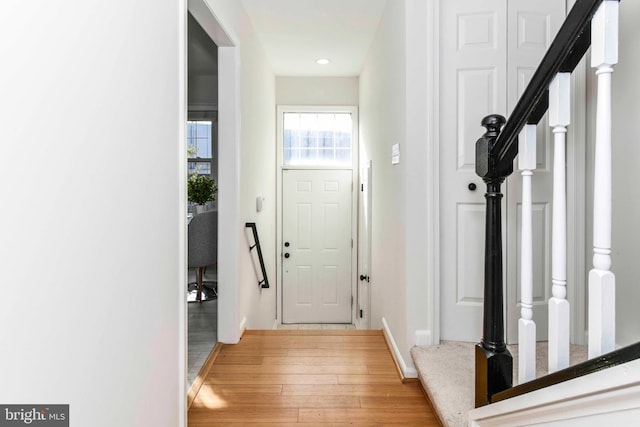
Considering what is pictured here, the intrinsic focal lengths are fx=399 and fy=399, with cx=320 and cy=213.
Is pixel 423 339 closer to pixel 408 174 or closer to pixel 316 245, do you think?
pixel 408 174

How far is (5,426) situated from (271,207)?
401 cm

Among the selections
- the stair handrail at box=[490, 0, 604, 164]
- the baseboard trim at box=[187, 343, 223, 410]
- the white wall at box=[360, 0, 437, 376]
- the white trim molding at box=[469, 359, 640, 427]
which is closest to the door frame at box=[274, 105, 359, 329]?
the white wall at box=[360, 0, 437, 376]

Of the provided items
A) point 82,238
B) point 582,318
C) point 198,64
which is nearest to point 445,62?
point 582,318

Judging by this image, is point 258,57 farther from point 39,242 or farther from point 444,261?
point 39,242

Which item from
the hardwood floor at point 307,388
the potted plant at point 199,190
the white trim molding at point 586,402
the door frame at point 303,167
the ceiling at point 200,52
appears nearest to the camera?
the white trim molding at point 586,402

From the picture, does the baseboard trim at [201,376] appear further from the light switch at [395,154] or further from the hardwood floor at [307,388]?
the light switch at [395,154]

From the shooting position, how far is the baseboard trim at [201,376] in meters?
2.09

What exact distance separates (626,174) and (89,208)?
212 centimetres

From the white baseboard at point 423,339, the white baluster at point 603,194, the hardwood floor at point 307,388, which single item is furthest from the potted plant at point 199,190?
the white baluster at point 603,194

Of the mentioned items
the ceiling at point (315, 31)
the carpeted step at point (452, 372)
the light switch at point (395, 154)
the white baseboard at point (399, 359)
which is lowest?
the white baseboard at point (399, 359)

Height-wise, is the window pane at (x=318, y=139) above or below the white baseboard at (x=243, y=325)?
above

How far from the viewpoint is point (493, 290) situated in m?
1.39

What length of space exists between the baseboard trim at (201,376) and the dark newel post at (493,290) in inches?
56.6

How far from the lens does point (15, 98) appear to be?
33.3 inches
